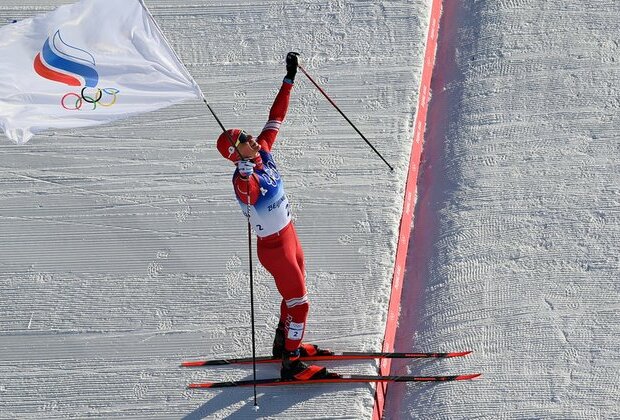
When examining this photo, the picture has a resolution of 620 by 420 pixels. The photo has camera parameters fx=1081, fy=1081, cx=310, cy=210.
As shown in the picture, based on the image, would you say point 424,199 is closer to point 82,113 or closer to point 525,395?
point 525,395

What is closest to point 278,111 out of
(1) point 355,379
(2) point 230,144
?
(2) point 230,144

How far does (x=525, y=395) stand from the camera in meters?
5.41

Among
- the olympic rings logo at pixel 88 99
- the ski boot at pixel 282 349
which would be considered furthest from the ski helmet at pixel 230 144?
the ski boot at pixel 282 349

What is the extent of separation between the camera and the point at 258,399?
5605mm

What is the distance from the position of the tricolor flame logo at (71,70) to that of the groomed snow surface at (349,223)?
1329 millimetres

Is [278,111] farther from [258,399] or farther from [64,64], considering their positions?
[258,399]

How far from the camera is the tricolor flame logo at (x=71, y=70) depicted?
530cm

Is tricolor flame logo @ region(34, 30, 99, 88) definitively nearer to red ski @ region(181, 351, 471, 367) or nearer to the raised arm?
the raised arm

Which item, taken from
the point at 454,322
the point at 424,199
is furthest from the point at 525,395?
the point at 424,199

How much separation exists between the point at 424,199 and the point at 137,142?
192 centimetres

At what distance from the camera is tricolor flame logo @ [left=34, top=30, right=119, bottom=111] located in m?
5.30

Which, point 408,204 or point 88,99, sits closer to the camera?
point 88,99

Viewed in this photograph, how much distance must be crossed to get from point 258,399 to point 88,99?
1757 millimetres

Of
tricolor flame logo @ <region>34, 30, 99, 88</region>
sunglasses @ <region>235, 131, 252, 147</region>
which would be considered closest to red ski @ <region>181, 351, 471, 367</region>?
sunglasses @ <region>235, 131, 252, 147</region>
